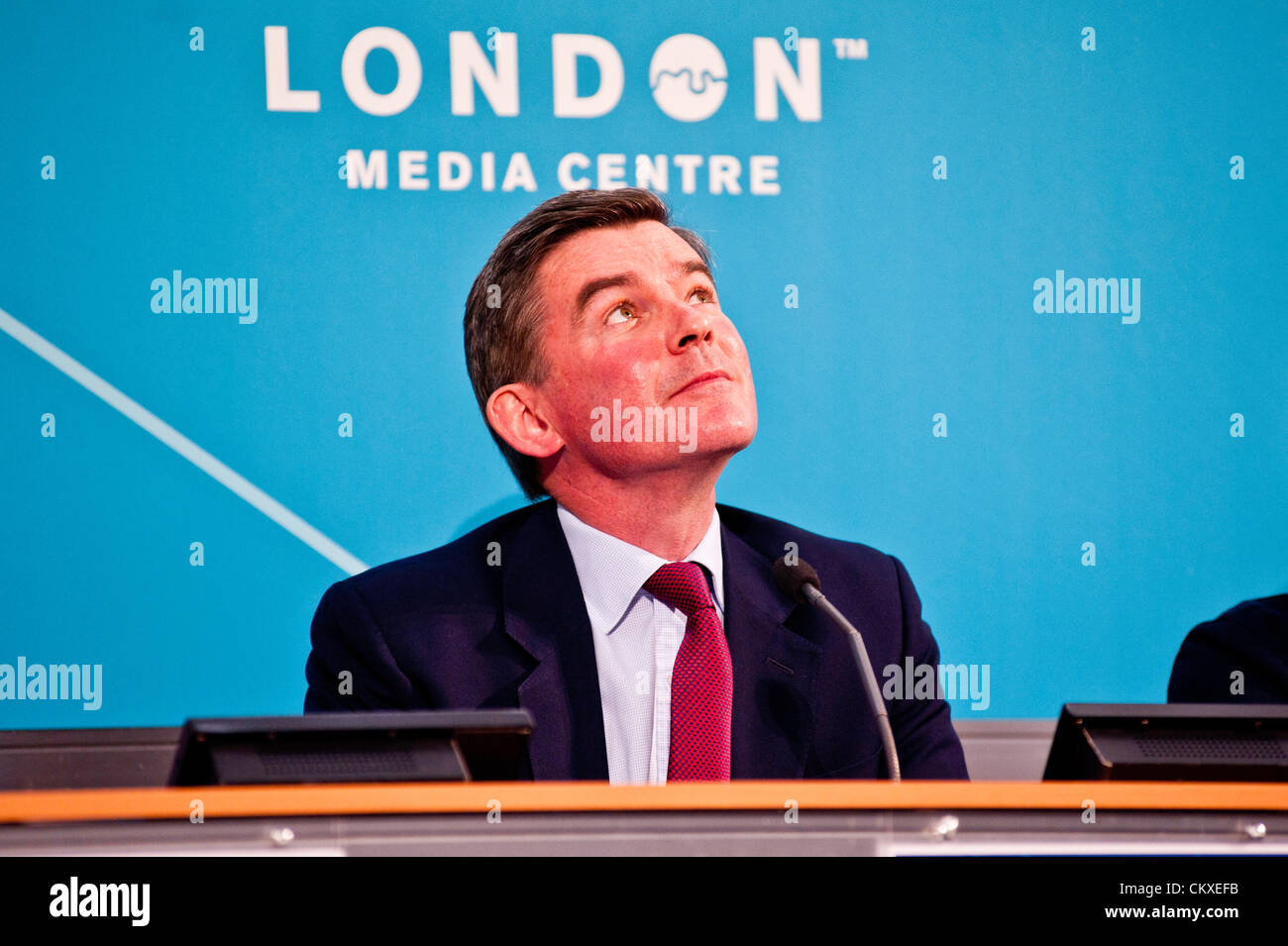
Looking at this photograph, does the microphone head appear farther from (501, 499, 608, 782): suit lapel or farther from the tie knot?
(501, 499, 608, 782): suit lapel

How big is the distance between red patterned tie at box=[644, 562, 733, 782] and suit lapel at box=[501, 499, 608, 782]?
5.3 inches

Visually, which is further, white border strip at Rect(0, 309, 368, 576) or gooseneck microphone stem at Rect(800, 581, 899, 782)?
white border strip at Rect(0, 309, 368, 576)

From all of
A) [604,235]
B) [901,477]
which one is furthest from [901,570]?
[604,235]

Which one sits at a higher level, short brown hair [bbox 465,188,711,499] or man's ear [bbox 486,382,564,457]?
short brown hair [bbox 465,188,711,499]

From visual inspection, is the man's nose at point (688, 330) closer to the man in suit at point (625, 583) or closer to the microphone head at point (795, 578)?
the man in suit at point (625, 583)

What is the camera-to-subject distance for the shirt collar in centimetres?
221

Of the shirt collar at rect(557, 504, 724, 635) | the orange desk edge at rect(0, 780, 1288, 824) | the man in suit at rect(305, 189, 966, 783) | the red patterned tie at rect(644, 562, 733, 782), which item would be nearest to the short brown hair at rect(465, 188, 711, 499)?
the man in suit at rect(305, 189, 966, 783)

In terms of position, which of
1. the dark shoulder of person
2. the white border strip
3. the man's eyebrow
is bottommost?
the dark shoulder of person

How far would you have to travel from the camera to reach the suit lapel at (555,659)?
2.05m

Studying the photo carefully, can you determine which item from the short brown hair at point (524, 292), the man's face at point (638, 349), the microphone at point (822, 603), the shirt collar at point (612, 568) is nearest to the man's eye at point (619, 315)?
the man's face at point (638, 349)

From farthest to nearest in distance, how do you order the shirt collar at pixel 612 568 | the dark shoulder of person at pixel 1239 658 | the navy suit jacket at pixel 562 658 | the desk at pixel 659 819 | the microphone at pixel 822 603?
the dark shoulder of person at pixel 1239 658
the shirt collar at pixel 612 568
the navy suit jacket at pixel 562 658
the microphone at pixel 822 603
the desk at pixel 659 819

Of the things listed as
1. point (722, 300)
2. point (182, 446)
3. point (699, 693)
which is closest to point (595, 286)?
point (722, 300)

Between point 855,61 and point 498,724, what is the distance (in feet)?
6.63
